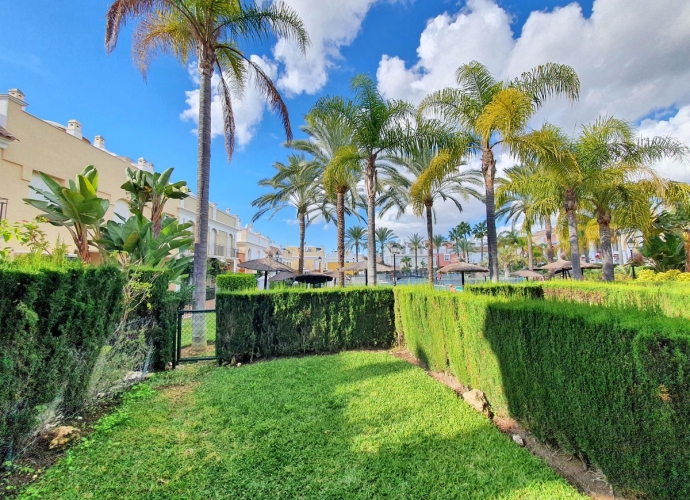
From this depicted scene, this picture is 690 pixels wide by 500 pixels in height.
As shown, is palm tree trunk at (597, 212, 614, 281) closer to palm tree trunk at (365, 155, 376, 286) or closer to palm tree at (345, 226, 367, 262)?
palm tree trunk at (365, 155, 376, 286)

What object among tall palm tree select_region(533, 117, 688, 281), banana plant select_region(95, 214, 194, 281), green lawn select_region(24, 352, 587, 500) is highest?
tall palm tree select_region(533, 117, 688, 281)

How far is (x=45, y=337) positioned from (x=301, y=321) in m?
4.57

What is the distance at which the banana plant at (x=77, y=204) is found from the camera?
17.6ft

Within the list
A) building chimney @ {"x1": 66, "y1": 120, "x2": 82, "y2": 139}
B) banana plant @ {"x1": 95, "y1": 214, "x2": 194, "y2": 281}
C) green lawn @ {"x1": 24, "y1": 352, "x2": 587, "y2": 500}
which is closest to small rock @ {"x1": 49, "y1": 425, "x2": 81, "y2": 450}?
green lawn @ {"x1": 24, "y1": 352, "x2": 587, "y2": 500}

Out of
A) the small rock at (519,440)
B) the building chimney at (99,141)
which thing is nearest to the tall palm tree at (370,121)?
the small rock at (519,440)

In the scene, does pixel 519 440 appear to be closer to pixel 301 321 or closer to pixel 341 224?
pixel 301 321

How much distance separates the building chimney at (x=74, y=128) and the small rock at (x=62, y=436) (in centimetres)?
1745

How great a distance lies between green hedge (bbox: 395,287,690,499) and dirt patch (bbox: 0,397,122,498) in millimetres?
4502

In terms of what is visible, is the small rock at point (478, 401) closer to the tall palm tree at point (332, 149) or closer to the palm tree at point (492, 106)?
the palm tree at point (492, 106)

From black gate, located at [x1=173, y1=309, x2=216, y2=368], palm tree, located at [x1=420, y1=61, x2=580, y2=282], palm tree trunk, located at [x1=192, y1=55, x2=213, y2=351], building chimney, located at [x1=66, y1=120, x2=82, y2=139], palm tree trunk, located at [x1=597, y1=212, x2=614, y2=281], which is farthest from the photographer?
building chimney, located at [x1=66, y1=120, x2=82, y2=139]

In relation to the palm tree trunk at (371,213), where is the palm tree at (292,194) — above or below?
above

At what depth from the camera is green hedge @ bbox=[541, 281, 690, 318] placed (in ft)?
14.7

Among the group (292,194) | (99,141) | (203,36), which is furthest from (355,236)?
(203,36)

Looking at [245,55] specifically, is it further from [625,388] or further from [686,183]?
[686,183]
